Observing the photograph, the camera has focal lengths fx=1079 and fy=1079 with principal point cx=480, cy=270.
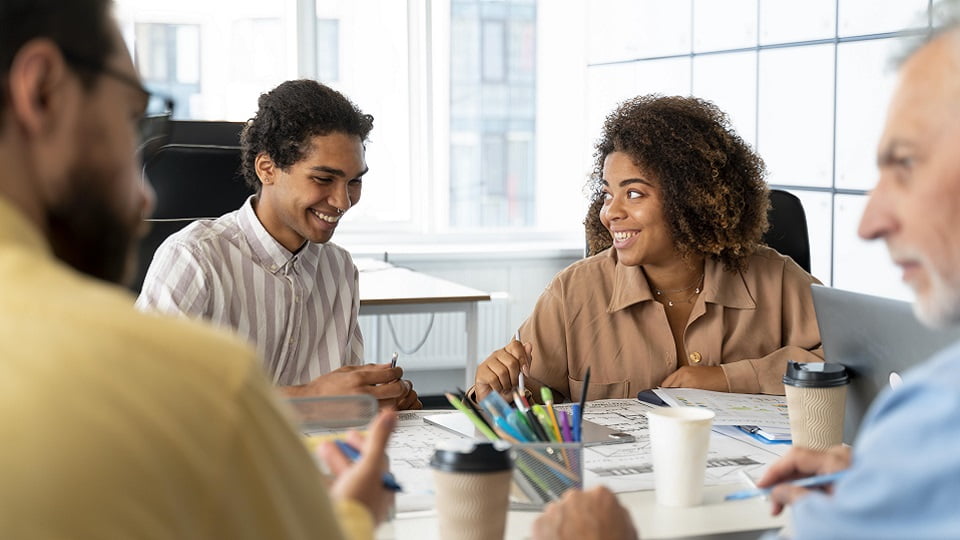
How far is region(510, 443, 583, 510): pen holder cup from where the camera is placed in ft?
4.39

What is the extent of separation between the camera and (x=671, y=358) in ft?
7.29

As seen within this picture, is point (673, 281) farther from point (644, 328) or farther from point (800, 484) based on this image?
point (800, 484)

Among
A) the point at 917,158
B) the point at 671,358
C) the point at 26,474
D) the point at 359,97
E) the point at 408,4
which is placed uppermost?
the point at 408,4

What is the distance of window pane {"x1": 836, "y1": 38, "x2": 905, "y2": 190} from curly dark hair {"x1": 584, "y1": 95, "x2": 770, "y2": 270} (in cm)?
108

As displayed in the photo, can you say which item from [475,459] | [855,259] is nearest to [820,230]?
[855,259]

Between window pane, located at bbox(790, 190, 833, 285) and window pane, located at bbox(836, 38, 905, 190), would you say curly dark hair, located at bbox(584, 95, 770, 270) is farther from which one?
window pane, located at bbox(790, 190, 833, 285)

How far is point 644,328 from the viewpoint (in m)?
2.27

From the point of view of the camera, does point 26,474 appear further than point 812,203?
No

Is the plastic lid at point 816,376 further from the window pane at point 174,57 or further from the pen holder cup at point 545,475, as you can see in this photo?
the window pane at point 174,57

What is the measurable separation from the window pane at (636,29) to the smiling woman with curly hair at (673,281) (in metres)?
2.32

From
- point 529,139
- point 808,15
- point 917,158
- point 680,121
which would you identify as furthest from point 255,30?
point 917,158

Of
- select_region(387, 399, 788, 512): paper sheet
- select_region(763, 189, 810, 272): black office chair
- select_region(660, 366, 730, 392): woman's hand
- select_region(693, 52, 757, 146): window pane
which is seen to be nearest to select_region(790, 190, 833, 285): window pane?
select_region(693, 52, 757, 146): window pane

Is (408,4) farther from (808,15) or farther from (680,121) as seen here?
(680,121)

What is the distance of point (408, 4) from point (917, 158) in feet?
15.6
